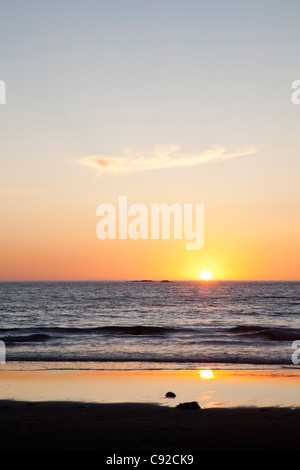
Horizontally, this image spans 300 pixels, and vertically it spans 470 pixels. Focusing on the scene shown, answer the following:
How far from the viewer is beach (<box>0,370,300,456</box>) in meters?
10.0

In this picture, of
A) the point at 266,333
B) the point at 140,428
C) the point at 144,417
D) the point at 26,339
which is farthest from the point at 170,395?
the point at 266,333

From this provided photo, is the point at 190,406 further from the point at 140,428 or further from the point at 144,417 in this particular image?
the point at 140,428

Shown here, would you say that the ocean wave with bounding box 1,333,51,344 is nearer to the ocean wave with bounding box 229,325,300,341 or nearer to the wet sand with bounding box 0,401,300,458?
the ocean wave with bounding box 229,325,300,341

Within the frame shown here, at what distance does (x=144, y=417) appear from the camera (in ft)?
42.1

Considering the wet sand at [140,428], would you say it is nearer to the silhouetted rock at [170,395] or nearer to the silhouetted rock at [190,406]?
the silhouetted rock at [190,406]

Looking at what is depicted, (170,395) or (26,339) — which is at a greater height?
(26,339)

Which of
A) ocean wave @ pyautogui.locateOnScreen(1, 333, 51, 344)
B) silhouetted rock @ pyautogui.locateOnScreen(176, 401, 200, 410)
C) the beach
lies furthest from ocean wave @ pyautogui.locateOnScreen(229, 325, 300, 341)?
silhouetted rock @ pyautogui.locateOnScreen(176, 401, 200, 410)

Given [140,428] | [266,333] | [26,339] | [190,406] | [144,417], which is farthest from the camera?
[266,333]

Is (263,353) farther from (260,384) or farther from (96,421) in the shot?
(96,421)

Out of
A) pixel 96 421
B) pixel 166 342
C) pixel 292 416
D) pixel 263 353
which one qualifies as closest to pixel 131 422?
pixel 96 421

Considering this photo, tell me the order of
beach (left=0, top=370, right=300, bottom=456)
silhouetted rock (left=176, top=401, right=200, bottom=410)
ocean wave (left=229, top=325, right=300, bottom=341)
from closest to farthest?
beach (left=0, top=370, right=300, bottom=456) → silhouetted rock (left=176, top=401, right=200, bottom=410) → ocean wave (left=229, top=325, right=300, bottom=341)

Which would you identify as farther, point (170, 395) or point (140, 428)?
point (170, 395)

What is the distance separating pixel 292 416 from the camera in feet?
42.1

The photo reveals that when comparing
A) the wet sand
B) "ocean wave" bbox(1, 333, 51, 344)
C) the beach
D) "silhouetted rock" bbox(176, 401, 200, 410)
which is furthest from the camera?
"ocean wave" bbox(1, 333, 51, 344)
